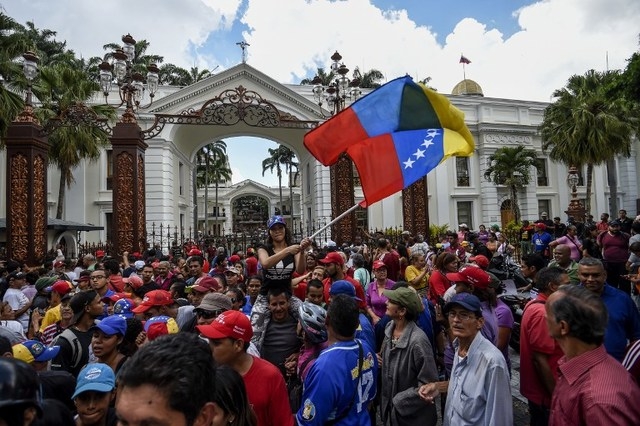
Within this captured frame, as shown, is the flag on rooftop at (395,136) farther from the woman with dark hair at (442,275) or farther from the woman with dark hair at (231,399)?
the woman with dark hair at (231,399)

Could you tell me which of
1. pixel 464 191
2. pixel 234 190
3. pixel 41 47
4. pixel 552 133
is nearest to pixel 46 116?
pixel 41 47

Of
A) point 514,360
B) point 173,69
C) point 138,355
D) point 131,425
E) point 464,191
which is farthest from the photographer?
point 173,69

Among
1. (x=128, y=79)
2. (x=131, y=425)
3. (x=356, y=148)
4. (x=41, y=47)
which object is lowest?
(x=131, y=425)

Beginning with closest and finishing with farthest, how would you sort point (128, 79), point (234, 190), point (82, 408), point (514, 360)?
point (82, 408)
point (514, 360)
point (128, 79)
point (234, 190)

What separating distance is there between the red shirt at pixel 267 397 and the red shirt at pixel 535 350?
1.86 meters

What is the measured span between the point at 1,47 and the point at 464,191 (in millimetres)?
24769

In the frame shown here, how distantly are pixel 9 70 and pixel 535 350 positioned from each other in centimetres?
1728

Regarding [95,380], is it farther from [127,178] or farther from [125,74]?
[125,74]

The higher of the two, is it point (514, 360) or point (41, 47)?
point (41, 47)

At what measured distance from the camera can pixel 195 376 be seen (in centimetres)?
139

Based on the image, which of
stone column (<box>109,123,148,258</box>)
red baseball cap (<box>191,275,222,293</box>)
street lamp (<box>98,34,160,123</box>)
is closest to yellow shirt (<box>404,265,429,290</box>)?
red baseball cap (<box>191,275,222,293</box>)

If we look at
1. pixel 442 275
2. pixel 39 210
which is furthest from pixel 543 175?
pixel 39 210

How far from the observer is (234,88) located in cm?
2078

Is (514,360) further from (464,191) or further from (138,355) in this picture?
(464,191)
